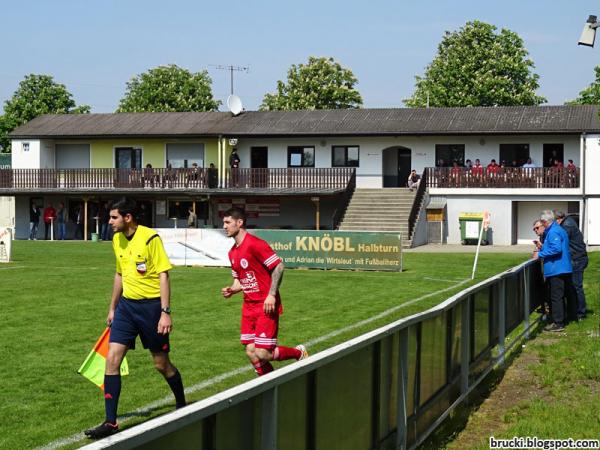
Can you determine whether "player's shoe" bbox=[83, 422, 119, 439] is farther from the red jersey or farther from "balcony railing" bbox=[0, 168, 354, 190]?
"balcony railing" bbox=[0, 168, 354, 190]

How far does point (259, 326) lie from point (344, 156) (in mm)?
37628

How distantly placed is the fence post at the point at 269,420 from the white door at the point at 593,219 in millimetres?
37418

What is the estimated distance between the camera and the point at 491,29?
7306 centimetres

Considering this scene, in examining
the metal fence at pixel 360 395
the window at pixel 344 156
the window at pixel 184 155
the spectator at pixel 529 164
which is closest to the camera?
the metal fence at pixel 360 395

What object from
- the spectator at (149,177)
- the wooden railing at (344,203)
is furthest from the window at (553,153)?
the spectator at (149,177)

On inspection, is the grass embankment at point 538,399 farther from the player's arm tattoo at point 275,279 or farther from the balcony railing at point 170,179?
the balcony railing at point 170,179

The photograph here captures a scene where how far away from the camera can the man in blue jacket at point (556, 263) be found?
14086 mm

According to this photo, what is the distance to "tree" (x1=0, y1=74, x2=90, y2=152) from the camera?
82000 mm

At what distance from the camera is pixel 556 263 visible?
1424 cm

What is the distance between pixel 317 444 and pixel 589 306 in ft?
42.8

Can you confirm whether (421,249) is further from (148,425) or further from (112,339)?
(148,425)

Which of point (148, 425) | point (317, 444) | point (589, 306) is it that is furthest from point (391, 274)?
point (148, 425)

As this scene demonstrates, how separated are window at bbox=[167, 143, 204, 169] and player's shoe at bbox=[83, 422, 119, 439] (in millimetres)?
40992

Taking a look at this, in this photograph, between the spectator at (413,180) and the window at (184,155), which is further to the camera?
the window at (184,155)
